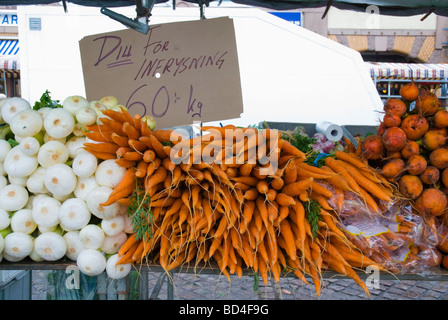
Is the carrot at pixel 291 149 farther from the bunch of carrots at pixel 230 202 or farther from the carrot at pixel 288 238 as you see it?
the carrot at pixel 288 238

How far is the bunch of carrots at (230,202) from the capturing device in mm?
1399

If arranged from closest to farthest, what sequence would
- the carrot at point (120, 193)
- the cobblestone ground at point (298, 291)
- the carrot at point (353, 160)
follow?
the carrot at point (120, 193) < the carrot at point (353, 160) < the cobblestone ground at point (298, 291)

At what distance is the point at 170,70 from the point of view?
227cm

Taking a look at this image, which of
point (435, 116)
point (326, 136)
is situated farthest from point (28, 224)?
point (326, 136)

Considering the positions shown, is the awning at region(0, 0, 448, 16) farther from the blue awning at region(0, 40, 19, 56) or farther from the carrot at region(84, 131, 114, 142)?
the blue awning at region(0, 40, 19, 56)

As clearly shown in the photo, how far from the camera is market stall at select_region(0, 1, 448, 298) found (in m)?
A: 1.41

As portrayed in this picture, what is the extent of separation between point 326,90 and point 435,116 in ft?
12.6

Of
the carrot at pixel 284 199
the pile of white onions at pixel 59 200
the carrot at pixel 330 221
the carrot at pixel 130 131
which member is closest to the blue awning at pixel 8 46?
the pile of white onions at pixel 59 200

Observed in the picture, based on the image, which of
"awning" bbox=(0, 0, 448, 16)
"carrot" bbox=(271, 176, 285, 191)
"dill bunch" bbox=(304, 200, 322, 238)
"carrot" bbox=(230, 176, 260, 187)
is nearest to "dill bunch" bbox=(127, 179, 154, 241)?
"carrot" bbox=(230, 176, 260, 187)

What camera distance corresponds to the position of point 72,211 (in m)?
1.41

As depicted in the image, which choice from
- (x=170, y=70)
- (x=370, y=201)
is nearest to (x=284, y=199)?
(x=370, y=201)

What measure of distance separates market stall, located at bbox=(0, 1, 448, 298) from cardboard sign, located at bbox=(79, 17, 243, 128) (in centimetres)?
65
